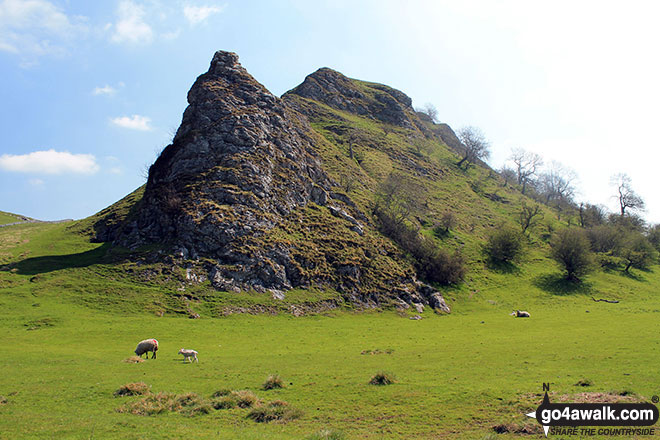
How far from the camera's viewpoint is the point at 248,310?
4972 centimetres

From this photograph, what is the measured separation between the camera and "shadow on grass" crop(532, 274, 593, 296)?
7556 cm

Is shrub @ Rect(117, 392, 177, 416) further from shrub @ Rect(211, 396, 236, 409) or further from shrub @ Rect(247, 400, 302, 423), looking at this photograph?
shrub @ Rect(247, 400, 302, 423)

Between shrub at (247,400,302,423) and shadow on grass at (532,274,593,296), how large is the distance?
255 feet

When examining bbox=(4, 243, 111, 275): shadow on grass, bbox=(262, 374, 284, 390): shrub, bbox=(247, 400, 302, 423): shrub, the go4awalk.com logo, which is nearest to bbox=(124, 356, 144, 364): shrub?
bbox=(262, 374, 284, 390): shrub

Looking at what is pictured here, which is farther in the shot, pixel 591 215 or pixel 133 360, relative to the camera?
pixel 591 215

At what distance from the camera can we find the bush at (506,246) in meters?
86.1

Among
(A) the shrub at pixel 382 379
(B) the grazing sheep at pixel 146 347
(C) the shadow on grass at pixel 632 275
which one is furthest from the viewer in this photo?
(C) the shadow on grass at pixel 632 275

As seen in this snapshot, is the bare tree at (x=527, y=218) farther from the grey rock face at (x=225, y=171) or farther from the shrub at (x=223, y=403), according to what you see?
the shrub at (x=223, y=403)

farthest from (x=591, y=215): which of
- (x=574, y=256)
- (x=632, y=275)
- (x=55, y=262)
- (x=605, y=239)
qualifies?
(x=55, y=262)

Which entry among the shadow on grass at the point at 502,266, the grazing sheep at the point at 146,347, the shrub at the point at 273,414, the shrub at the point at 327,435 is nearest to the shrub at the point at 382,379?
the shrub at the point at 273,414

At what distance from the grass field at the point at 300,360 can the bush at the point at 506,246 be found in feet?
71.6

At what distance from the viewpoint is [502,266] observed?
3356 inches

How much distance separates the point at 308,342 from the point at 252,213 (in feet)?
110

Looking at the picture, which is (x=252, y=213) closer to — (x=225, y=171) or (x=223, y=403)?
(x=225, y=171)
